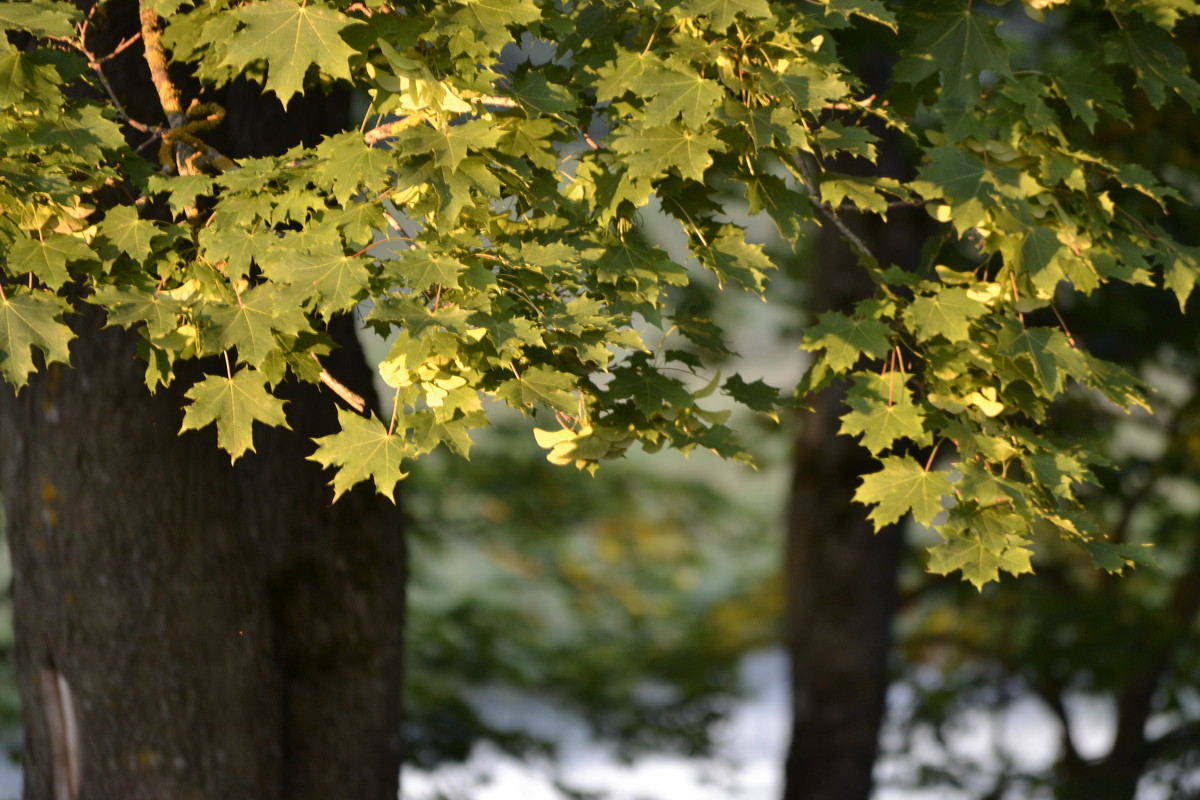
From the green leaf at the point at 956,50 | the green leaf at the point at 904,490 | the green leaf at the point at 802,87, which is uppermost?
the green leaf at the point at 956,50

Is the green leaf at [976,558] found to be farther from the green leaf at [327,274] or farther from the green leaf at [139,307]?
the green leaf at [139,307]

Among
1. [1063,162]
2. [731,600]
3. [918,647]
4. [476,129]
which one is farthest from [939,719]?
[476,129]

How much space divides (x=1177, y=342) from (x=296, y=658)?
666 cm

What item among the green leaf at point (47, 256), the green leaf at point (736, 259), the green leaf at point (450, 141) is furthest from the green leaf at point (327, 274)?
the green leaf at point (736, 259)

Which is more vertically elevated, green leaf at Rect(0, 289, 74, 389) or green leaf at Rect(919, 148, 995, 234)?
green leaf at Rect(919, 148, 995, 234)

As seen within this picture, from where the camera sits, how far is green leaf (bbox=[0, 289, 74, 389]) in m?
2.44

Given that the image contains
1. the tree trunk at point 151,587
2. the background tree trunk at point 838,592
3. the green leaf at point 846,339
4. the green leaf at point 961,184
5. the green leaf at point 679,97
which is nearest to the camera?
the green leaf at point 679,97

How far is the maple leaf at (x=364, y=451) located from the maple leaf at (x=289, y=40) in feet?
2.26

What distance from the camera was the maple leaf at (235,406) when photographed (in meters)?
2.57

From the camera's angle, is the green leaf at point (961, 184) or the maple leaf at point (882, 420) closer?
the green leaf at point (961, 184)

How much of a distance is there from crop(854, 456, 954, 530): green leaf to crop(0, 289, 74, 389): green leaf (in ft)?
5.66

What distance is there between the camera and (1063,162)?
2.71 meters

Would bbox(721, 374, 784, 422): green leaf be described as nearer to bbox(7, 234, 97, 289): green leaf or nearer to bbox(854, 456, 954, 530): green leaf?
bbox(854, 456, 954, 530): green leaf

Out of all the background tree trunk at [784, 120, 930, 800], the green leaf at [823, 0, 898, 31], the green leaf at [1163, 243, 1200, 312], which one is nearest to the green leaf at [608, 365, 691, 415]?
the green leaf at [823, 0, 898, 31]
